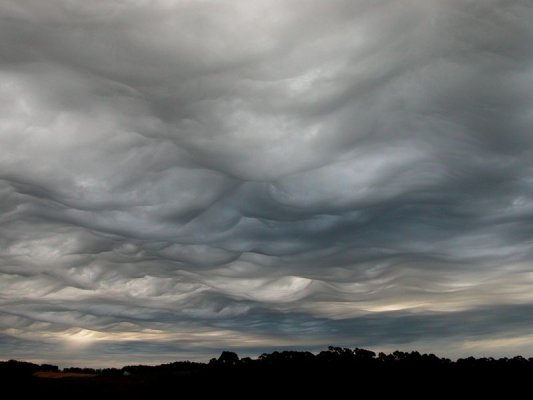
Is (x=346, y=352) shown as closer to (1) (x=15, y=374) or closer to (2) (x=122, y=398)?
(2) (x=122, y=398)

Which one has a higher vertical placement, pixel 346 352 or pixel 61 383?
pixel 346 352

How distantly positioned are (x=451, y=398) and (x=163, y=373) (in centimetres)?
6095

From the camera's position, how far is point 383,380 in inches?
4218

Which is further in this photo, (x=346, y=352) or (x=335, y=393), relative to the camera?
(x=346, y=352)

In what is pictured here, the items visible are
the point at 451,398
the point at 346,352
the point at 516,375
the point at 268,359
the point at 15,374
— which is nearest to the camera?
the point at 15,374

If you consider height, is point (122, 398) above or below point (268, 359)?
below

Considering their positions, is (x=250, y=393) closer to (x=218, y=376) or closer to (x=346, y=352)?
(x=218, y=376)

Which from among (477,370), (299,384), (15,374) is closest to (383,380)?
(299,384)

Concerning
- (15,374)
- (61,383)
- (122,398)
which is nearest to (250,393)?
(122,398)

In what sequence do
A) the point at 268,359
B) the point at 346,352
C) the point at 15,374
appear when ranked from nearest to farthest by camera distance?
the point at 15,374, the point at 268,359, the point at 346,352

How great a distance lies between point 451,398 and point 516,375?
70.5ft

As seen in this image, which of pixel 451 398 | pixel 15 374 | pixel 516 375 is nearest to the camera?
pixel 15 374

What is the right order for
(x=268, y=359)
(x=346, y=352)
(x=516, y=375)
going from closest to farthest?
(x=516, y=375) < (x=268, y=359) < (x=346, y=352)

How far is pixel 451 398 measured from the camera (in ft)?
336
